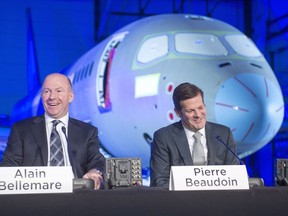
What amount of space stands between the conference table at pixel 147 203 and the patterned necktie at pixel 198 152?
4.15 ft

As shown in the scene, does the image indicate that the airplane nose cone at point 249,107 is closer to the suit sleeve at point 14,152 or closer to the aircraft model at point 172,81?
the aircraft model at point 172,81

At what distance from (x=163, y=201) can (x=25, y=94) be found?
38.5 ft

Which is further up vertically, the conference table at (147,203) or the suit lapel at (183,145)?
the suit lapel at (183,145)

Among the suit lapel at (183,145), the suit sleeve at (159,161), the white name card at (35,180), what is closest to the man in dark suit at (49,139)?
the suit sleeve at (159,161)

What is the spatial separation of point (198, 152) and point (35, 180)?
139 centimetres

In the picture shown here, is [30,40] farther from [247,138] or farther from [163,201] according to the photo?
[163,201]

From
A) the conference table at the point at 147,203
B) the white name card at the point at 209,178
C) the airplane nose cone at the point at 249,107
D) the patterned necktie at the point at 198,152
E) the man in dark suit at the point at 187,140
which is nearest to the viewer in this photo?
the conference table at the point at 147,203

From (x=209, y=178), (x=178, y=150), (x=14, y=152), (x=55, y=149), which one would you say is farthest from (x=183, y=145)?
(x=209, y=178)

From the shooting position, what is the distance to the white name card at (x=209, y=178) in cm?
199

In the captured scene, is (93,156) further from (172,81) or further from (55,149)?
(172,81)

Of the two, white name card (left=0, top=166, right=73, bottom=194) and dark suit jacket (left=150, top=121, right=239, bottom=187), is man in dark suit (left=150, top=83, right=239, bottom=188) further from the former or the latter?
white name card (left=0, top=166, right=73, bottom=194)

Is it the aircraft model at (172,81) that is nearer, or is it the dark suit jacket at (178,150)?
the dark suit jacket at (178,150)

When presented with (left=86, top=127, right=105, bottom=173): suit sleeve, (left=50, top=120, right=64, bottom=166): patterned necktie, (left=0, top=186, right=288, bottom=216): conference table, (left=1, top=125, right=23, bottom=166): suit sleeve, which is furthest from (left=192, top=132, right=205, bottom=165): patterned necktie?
(left=0, top=186, right=288, bottom=216): conference table

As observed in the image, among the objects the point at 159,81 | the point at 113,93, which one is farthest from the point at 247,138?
the point at 113,93
